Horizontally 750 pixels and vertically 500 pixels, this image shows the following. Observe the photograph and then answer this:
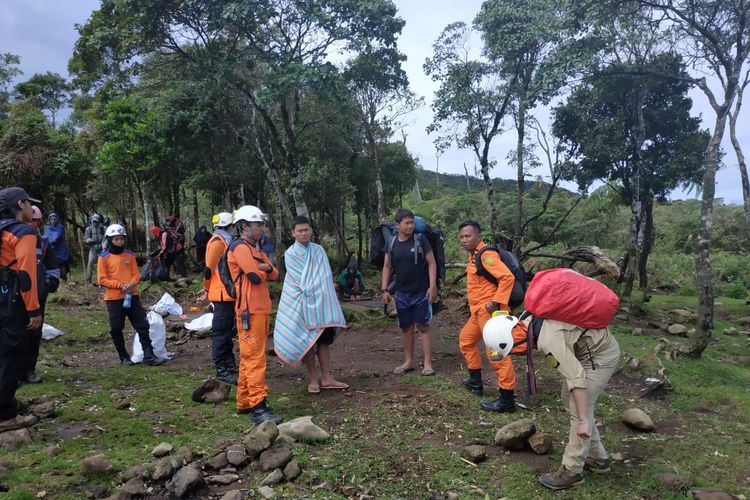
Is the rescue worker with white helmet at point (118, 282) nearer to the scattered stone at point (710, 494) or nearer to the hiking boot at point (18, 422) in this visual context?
the hiking boot at point (18, 422)

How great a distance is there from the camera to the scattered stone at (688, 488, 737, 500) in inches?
126

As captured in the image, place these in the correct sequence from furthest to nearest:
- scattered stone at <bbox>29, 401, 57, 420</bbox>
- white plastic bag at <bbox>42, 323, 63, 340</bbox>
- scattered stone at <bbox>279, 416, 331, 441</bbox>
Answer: white plastic bag at <bbox>42, 323, 63, 340</bbox>, scattered stone at <bbox>29, 401, 57, 420</bbox>, scattered stone at <bbox>279, 416, 331, 441</bbox>

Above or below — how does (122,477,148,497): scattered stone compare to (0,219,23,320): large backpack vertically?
below

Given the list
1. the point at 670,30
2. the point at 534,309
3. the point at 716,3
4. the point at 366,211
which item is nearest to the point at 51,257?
the point at 534,309

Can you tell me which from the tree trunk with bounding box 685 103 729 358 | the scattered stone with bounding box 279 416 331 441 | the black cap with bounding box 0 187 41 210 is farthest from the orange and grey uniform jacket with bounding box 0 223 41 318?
the tree trunk with bounding box 685 103 729 358

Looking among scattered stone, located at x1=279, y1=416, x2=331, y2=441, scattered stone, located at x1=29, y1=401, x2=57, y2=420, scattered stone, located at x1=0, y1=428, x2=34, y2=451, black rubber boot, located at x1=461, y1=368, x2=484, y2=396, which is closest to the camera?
scattered stone, located at x1=0, y1=428, x2=34, y2=451

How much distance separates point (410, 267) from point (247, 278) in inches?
81.1

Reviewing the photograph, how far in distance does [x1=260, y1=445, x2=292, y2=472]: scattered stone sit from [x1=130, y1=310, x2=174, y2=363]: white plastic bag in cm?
396

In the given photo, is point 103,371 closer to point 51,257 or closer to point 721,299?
point 51,257

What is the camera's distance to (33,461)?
374 cm

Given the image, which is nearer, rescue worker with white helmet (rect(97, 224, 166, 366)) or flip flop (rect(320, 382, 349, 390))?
flip flop (rect(320, 382, 349, 390))

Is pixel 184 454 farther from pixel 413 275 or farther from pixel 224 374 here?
pixel 413 275

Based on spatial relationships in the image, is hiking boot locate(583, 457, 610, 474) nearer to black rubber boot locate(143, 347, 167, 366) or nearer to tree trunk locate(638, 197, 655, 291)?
black rubber boot locate(143, 347, 167, 366)

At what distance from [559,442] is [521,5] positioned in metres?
12.4
